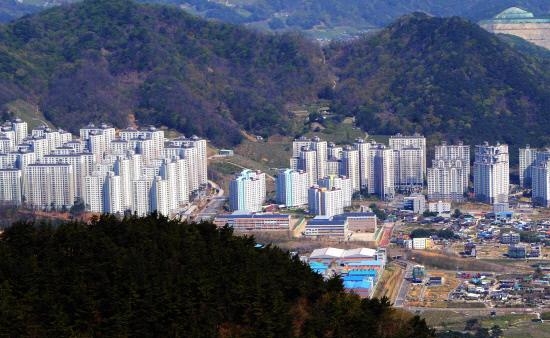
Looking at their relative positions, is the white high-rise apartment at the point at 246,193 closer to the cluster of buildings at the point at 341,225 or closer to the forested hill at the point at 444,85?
the cluster of buildings at the point at 341,225

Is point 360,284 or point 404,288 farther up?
point 360,284

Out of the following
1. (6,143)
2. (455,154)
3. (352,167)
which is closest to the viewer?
(6,143)

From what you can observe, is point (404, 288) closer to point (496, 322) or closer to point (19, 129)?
point (496, 322)

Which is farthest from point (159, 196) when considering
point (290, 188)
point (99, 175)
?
point (290, 188)

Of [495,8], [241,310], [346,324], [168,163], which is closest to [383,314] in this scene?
[346,324]

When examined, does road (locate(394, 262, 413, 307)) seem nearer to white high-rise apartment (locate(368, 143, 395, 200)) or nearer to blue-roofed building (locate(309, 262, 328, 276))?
blue-roofed building (locate(309, 262, 328, 276))

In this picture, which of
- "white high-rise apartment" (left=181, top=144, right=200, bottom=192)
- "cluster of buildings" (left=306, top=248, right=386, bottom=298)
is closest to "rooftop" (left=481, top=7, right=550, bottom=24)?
"white high-rise apartment" (left=181, top=144, right=200, bottom=192)

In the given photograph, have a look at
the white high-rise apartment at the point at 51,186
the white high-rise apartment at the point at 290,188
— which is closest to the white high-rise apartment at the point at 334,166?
the white high-rise apartment at the point at 290,188
